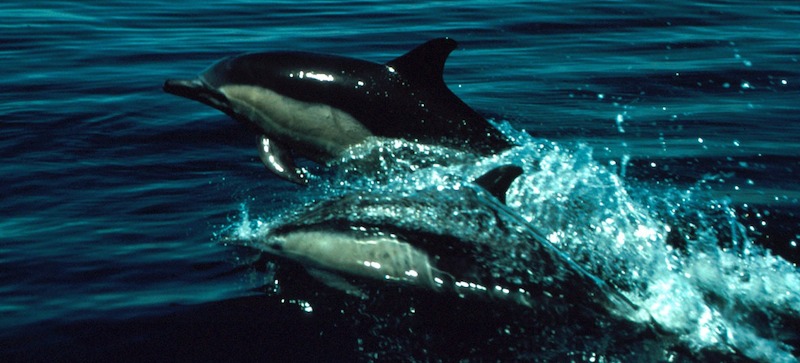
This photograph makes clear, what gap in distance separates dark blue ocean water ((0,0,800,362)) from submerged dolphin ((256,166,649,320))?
0.14 metres

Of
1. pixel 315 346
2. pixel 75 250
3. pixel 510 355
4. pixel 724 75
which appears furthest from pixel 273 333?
pixel 724 75

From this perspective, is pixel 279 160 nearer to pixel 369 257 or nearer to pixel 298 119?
pixel 298 119

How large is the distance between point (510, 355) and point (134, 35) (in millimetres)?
10047

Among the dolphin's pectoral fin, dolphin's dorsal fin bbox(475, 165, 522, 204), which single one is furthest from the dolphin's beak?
dolphin's dorsal fin bbox(475, 165, 522, 204)

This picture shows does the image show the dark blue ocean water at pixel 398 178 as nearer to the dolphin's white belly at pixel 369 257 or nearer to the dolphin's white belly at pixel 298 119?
the dolphin's white belly at pixel 369 257

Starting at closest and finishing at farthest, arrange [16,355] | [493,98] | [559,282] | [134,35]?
[16,355], [559,282], [493,98], [134,35]

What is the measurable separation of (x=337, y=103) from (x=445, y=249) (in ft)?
A: 6.30

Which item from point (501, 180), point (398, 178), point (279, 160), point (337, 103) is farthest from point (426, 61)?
point (501, 180)

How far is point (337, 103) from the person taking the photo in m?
8.23

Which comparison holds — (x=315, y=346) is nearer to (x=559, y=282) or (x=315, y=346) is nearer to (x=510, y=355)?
(x=510, y=355)

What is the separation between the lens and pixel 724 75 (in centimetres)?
1265

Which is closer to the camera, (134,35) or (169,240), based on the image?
(169,240)

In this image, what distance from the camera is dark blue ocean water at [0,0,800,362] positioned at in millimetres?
6262

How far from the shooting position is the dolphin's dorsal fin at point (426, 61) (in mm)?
7988
